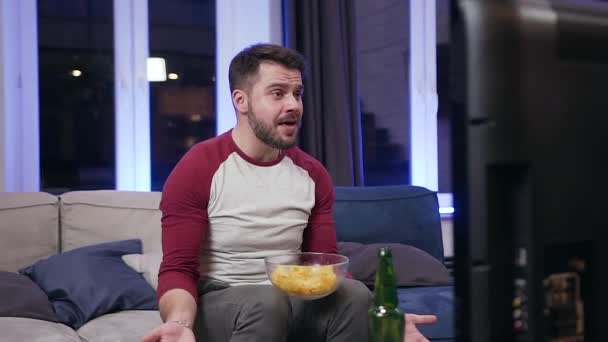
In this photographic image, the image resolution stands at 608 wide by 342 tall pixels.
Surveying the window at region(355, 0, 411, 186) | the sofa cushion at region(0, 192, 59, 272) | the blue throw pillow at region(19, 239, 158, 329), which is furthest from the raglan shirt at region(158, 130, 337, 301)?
the window at region(355, 0, 411, 186)

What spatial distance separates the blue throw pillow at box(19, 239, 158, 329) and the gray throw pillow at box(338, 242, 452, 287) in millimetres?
794

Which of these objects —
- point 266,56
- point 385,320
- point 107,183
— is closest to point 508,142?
point 385,320

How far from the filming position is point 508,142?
1.26ft

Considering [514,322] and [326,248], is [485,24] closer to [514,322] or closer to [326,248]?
[514,322]

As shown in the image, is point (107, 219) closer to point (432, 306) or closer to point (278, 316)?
point (432, 306)

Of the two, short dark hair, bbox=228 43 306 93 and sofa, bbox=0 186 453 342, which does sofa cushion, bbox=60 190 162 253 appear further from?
short dark hair, bbox=228 43 306 93

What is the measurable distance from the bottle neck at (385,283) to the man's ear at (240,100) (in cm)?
79

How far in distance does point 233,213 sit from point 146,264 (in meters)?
1.03

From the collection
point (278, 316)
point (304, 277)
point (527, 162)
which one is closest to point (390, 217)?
point (278, 316)

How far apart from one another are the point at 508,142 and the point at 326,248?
1.32 metres

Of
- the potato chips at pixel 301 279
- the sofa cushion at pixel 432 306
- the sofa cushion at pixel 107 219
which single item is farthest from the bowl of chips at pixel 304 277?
the sofa cushion at pixel 107 219

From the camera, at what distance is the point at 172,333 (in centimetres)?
115

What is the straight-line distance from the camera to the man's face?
1.61 metres

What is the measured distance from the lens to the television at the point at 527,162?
384 mm
